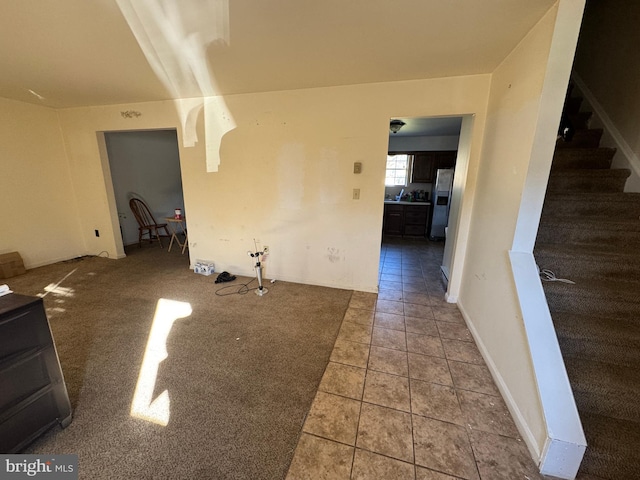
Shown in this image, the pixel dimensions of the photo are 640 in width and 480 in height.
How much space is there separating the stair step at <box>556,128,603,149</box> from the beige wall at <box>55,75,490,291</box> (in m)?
1.06

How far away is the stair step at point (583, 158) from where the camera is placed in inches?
94.2

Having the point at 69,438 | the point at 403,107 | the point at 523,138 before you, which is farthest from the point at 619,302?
the point at 69,438

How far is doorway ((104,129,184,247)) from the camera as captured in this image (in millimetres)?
4750

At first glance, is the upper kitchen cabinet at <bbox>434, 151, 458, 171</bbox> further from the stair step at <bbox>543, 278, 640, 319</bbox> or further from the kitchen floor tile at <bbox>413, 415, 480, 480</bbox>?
the kitchen floor tile at <bbox>413, 415, 480, 480</bbox>

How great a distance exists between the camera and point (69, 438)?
4.29 feet

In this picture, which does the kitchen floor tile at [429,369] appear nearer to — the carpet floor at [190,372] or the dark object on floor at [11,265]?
the carpet floor at [190,372]

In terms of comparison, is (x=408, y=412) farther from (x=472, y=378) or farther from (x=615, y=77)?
(x=615, y=77)

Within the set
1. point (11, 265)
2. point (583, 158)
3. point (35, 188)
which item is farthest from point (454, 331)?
point (35, 188)

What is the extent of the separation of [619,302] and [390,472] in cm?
185

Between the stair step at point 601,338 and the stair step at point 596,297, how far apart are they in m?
0.05

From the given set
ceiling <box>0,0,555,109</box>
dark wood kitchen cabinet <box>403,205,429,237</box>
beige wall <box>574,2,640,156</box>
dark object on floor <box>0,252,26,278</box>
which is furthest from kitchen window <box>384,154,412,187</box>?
dark object on floor <box>0,252,26,278</box>

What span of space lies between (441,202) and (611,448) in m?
4.92

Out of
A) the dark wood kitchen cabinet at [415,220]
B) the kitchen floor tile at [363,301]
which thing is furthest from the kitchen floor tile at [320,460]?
the dark wood kitchen cabinet at [415,220]

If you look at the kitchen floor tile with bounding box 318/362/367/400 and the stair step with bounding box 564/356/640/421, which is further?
the kitchen floor tile with bounding box 318/362/367/400
